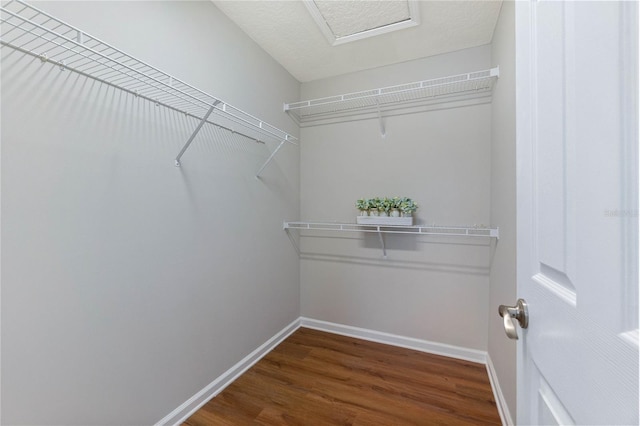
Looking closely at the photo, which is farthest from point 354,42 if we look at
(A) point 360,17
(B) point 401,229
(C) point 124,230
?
(C) point 124,230

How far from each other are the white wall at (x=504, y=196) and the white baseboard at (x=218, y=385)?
1.55 meters

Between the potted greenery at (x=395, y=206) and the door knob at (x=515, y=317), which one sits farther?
the potted greenery at (x=395, y=206)

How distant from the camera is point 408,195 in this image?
216 centimetres

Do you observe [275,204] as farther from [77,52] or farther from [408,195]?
[77,52]

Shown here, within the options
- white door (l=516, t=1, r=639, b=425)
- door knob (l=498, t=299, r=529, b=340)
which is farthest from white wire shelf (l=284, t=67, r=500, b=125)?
door knob (l=498, t=299, r=529, b=340)

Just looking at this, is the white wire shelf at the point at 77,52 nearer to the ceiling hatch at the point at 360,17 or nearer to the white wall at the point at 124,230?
the white wall at the point at 124,230

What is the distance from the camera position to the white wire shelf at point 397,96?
1903 mm

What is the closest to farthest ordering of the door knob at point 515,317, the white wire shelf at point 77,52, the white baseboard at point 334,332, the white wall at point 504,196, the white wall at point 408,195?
the door knob at point 515,317 < the white wire shelf at point 77,52 < the white wall at point 504,196 < the white baseboard at point 334,332 < the white wall at point 408,195

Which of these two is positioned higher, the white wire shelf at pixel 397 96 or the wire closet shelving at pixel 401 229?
the white wire shelf at pixel 397 96

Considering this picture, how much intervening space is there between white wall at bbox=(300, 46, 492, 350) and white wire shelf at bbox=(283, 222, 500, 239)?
62 millimetres

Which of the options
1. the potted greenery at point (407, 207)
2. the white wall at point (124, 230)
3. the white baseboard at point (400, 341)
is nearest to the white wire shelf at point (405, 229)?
the potted greenery at point (407, 207)

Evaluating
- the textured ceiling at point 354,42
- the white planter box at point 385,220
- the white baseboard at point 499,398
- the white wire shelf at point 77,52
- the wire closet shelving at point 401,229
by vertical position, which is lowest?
the white baseboard at point 499,398

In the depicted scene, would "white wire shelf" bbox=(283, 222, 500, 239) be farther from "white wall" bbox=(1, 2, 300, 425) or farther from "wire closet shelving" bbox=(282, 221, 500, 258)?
"white wall" bbox=(1, 2, 300, 425)

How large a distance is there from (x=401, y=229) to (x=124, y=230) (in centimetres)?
182
